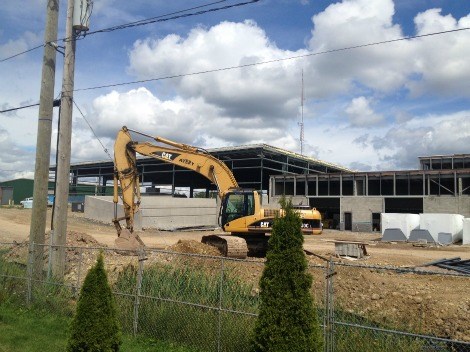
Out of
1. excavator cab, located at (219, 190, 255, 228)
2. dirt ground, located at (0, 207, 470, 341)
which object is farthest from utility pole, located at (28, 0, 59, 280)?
excavator cab, located at (219, 190, 255, 228)

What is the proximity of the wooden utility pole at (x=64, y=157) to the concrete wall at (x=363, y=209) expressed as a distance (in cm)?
3987

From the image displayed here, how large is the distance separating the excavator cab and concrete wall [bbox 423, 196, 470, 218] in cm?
3104

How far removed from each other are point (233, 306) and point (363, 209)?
42.2m

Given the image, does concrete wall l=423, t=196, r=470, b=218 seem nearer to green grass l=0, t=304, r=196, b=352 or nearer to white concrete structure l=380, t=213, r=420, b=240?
white concrete structure l=380, t=213, r=420, b=240

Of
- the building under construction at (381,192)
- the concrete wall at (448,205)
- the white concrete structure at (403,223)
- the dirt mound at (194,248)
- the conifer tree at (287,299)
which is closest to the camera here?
the conifer tree at (287,299)

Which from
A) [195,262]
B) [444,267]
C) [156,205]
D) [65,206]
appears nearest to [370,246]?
[444,267]

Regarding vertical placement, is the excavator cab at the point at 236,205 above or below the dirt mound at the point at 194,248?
above

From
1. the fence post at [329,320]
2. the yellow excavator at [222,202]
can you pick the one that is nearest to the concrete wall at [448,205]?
the yellow excavator at [222,202]

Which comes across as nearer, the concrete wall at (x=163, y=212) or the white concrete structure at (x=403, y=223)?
the white concrete structure at (x=403, y=223)

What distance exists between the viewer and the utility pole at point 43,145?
39.0 ft

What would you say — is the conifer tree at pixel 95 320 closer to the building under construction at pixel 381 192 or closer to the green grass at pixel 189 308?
the green grass at pixel 189 308

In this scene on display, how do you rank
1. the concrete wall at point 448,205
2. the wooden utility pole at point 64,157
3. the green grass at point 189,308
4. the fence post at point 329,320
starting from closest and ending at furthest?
the fence post at point 329,320
the green grass at point 189,308
the wooden utility pole at point 64,157
the concrete wall at point 448,205

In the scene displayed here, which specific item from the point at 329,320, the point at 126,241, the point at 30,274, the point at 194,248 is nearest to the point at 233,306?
the point at 329,320

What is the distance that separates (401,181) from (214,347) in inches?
1846
